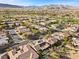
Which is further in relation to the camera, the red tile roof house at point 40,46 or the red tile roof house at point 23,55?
the red tile roof house at point 40,46

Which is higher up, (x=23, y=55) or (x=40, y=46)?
(x=23, y=55)

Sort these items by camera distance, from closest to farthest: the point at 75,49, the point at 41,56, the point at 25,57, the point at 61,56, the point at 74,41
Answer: the point at 25,57 < the point at 41,56 < the point at 61,56 < the point at 75,49 < the point at 74,41

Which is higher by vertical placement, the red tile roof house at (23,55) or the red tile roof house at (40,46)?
the red tile roof house at (23,55)

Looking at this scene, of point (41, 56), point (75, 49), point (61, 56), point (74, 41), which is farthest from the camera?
point (74, 41)

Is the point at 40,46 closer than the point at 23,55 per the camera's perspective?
No

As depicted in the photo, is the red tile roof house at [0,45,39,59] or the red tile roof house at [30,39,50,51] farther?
the red tile roof house at [30,39,50,51]

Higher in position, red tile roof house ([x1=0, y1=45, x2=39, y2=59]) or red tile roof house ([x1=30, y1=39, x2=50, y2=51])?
red tile roof house ([x1=0, y1=45, x2=39, y2=59])

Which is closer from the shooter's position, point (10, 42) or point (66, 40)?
point (10, 42)

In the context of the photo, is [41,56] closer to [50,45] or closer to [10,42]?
[50,45]

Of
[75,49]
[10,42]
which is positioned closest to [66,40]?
[75,49]
